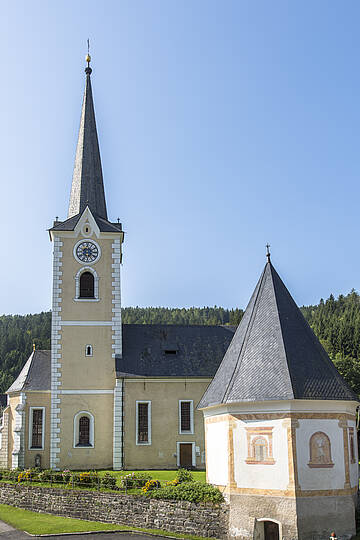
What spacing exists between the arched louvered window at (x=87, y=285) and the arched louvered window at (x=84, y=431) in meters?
8.03

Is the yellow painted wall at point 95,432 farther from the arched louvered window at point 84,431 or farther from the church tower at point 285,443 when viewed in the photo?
the church tower at point 285,443

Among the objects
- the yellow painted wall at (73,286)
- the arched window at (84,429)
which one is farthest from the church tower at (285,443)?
the yellow painted wall at (73,286)

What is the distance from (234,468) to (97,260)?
20.1 m

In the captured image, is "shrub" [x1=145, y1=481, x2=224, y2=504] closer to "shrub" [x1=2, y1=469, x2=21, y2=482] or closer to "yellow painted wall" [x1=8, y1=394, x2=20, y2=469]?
"shrub" [x1=2, y1=469, x2=21, y2=482]

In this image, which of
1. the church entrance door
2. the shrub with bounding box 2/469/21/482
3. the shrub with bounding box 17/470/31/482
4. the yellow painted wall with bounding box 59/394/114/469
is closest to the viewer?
the church entrance door

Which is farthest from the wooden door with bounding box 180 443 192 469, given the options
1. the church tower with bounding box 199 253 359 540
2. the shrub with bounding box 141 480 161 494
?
the church tower with bounding box 199 253 359 540

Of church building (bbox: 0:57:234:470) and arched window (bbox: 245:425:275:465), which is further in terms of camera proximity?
church building (bbox: 0:57:234:470)

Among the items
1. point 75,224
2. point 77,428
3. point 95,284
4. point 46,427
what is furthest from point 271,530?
point 75,224

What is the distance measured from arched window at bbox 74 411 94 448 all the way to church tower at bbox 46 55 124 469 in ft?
0.20

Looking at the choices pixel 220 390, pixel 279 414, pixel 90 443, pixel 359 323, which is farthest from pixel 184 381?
pixel 359 323

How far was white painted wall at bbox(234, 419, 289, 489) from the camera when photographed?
72.9 ft

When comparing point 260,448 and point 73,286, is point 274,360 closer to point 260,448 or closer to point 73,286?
point 260,448

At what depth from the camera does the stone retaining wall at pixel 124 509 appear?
23.4 meters

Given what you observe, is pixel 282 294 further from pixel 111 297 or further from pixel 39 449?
pixel 39 449
